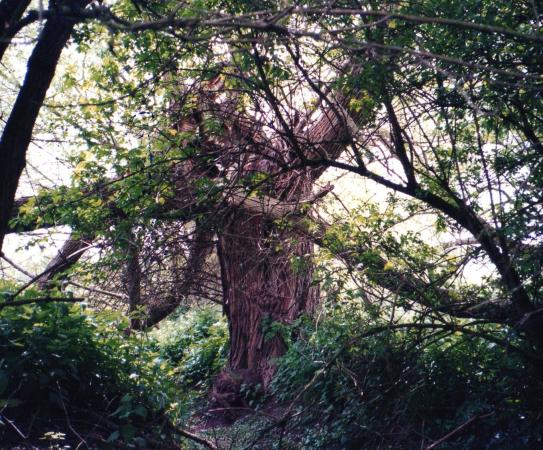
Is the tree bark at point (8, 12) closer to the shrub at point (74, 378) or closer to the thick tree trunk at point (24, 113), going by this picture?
the thick tree trunk at point (24, 113)

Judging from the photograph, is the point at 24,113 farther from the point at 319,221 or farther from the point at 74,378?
the point at 319,221

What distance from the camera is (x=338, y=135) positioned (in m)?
7.06

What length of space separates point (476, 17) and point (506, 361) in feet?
9.83

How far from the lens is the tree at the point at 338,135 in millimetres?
5285

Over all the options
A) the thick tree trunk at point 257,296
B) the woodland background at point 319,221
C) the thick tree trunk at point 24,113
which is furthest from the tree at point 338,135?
the thick tree trunk at point 24,113

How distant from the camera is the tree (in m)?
5.29

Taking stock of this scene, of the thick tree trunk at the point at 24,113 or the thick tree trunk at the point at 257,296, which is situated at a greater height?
the thick tree trunk at the point at 257,296

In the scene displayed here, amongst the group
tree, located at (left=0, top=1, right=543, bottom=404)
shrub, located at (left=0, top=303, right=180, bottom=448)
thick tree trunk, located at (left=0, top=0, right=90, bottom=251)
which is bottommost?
shrub, located at (left=0, top=303, right=180, bottom=448)

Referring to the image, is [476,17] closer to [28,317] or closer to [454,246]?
[454,246]

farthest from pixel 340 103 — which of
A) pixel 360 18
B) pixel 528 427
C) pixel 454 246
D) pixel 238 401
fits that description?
pixel 238 401

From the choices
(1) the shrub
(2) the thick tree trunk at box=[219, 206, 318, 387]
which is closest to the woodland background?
(1) the shrub

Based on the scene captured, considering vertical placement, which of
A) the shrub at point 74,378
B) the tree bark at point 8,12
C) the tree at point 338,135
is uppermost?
the tree at point 338,135

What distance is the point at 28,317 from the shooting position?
591 cm

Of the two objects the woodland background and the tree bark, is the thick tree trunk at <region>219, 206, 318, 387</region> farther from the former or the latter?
the tree bark
